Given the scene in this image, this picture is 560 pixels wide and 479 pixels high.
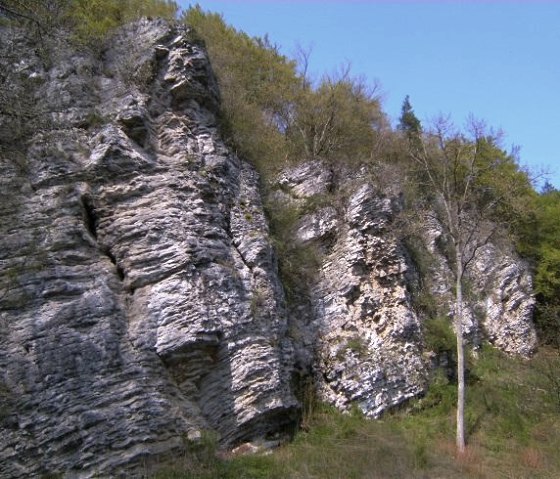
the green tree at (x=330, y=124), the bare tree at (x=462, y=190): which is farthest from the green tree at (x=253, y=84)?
the bare tree at (x=462, y=190)

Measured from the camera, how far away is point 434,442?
1439 cm

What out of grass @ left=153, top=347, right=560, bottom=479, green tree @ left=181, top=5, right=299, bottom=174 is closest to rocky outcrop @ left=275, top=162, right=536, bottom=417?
grass @ left=153, top=347, right=560, bottom=479

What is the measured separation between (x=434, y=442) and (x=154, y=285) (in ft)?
26.5

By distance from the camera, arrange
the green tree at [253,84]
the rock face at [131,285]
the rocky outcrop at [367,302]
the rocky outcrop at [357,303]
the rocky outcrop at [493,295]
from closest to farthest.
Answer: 1. the rock face at [131,285]
2. the rocky outcrop at [357,303]
3. the rocky outcrop at [367,302]
4. the green tree at [253,84]
5. the rocky outcrop at [493,295]

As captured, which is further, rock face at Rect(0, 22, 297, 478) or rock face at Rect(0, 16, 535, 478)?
rock face at Rect(0, 16, 535, 478)

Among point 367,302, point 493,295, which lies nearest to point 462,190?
point 493,295

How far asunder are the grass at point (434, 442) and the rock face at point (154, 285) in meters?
0.66

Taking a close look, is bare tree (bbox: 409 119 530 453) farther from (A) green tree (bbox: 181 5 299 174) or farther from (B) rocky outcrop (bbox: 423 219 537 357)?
(A) green tree (bbox: 181 5 299 174)

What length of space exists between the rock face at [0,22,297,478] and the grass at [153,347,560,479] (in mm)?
986

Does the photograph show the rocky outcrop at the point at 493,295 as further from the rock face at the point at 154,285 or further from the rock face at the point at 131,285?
the rock face at the point at 131,285

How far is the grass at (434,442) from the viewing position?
37.0ft

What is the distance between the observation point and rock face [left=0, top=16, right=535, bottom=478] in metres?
10.1

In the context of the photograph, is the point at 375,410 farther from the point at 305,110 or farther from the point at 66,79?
the point at 305,110

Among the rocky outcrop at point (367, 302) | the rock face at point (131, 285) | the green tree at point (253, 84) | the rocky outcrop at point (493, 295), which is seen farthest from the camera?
the rocky outcrop at point (493, 295)
